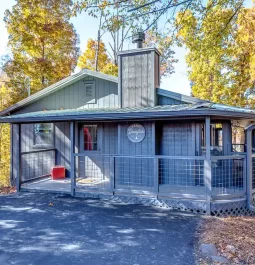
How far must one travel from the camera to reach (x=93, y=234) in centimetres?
431

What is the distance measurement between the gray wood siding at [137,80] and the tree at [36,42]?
20.0 feet

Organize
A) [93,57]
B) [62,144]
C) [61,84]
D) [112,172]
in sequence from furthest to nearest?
[93,57], [62,144], [61,84], [112,172]

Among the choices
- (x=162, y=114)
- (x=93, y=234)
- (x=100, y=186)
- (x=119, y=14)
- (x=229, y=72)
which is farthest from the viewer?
(x=229, y=72)

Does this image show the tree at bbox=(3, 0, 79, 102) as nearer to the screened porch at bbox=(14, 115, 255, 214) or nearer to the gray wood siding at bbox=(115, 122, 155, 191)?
the screened porch at bbox=(14, 115, 255, 214)

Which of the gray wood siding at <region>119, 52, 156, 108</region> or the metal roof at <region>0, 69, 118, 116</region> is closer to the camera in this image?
the gray wood siding at <region>119, 52, 156, 108</region>

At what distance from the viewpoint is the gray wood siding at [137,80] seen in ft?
24.9

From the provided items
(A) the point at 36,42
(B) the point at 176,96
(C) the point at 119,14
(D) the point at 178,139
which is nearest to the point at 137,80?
(B) the point at 176,96

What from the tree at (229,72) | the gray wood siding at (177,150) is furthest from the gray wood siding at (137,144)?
the tree at (229,72)

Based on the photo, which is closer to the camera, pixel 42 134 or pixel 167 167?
pixel 167 167

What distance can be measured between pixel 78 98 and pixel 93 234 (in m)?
5.95

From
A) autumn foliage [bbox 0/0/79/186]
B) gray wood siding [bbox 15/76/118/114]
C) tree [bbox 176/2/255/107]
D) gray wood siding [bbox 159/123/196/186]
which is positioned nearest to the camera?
gray wood siding [bbox 159/123/196/186]

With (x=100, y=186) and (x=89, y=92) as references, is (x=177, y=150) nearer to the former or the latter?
(x=100, y=186)

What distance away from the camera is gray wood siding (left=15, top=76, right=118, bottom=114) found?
8.69m

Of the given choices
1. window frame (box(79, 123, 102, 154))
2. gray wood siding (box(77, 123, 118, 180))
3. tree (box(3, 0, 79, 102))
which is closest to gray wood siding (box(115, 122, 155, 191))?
gray wood siding (box(77, 123, 118, 180))
